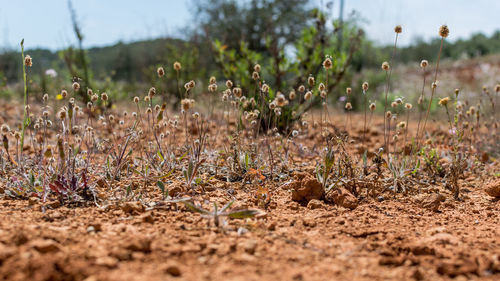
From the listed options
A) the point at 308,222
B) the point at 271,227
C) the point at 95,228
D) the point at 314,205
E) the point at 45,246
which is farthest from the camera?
the point at 314,205

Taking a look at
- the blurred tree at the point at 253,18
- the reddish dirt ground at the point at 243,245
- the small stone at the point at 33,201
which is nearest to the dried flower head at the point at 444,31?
the reddish dirt ground at the point at 243,245

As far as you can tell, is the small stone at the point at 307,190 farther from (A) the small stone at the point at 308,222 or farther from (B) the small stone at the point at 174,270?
(B) the small stone at the point at 174,270

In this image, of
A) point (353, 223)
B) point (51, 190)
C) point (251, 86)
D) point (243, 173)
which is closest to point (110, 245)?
point (51, 190)

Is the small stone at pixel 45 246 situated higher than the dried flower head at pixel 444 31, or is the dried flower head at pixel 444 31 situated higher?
the dried flower head at pixel 444 31

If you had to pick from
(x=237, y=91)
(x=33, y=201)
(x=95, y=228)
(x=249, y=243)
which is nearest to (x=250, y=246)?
(x=249, y=243)

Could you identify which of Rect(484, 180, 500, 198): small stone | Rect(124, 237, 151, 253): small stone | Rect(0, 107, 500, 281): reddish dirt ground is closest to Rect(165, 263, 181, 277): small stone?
Rect(0, 107, 500, 281): reddish dirt ground

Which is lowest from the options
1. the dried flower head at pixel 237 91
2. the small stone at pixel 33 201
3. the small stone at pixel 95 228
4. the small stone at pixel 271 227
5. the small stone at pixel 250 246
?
the small stone at pixel 271 227

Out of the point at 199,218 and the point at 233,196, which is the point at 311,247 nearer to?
the point at 199,218

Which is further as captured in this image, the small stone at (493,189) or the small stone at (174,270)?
the small stone at (493,189)

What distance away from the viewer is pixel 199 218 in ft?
6.06

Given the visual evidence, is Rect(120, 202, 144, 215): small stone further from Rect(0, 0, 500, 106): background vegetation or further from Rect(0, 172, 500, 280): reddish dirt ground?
Rect(0, 0, 500, 106): background vegetation

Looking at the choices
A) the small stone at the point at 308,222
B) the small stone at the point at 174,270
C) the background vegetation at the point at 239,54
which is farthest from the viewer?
the background vegetation at the point at 239,54

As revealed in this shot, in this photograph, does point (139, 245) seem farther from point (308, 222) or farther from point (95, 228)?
point (308, 222)

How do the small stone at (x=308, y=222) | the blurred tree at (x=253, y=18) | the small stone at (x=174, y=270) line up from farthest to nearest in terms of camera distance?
the blurred tree at (x=253, y=18), the small stone at (x=308, y=222), the small stone at (x=174, y=270)
